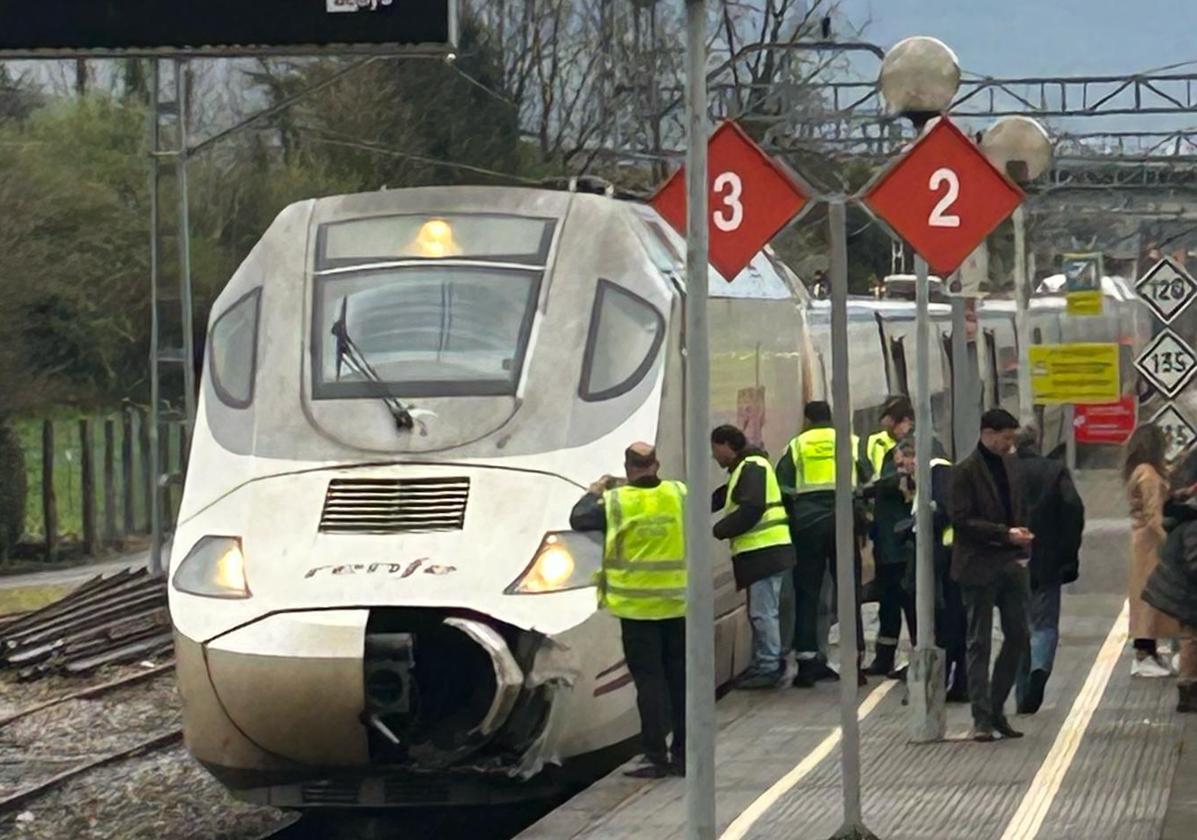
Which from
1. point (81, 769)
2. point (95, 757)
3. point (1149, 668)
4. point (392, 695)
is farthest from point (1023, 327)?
point (392, 695)

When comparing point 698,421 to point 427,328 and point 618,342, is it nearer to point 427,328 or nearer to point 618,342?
point 618,342

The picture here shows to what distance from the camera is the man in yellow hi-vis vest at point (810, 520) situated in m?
15.7

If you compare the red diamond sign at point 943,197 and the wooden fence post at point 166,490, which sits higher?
the red diamond sign at point 943,197

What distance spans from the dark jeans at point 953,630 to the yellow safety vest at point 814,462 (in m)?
1.33

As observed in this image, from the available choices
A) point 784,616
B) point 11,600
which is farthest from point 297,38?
point 11,600

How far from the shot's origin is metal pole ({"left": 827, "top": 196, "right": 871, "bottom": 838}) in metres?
9.85

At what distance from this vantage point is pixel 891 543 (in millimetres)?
15594

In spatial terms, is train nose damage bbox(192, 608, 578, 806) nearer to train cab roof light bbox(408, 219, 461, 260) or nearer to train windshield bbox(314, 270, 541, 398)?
train windshield bbox(314, 270, 541, 398)

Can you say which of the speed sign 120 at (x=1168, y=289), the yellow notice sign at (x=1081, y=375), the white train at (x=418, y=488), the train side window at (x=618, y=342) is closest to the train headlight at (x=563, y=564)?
the white train at (x=418, y=488)

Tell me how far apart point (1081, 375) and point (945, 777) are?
907 cm

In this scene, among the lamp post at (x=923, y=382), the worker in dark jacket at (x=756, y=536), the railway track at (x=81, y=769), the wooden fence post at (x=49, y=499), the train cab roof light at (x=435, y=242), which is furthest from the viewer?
the wooden fence post at (x=49, y=499)

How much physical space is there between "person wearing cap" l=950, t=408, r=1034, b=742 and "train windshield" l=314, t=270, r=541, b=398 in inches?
94.5

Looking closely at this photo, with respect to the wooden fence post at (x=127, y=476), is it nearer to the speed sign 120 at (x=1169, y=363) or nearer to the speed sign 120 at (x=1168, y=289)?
the speed sign 120 at (x=1169, y=363)

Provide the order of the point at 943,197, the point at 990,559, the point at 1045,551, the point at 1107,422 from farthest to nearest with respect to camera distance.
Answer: the point at 1107,422 < the point at 1045,551 < the point at 990,559 < the point at 943,197
